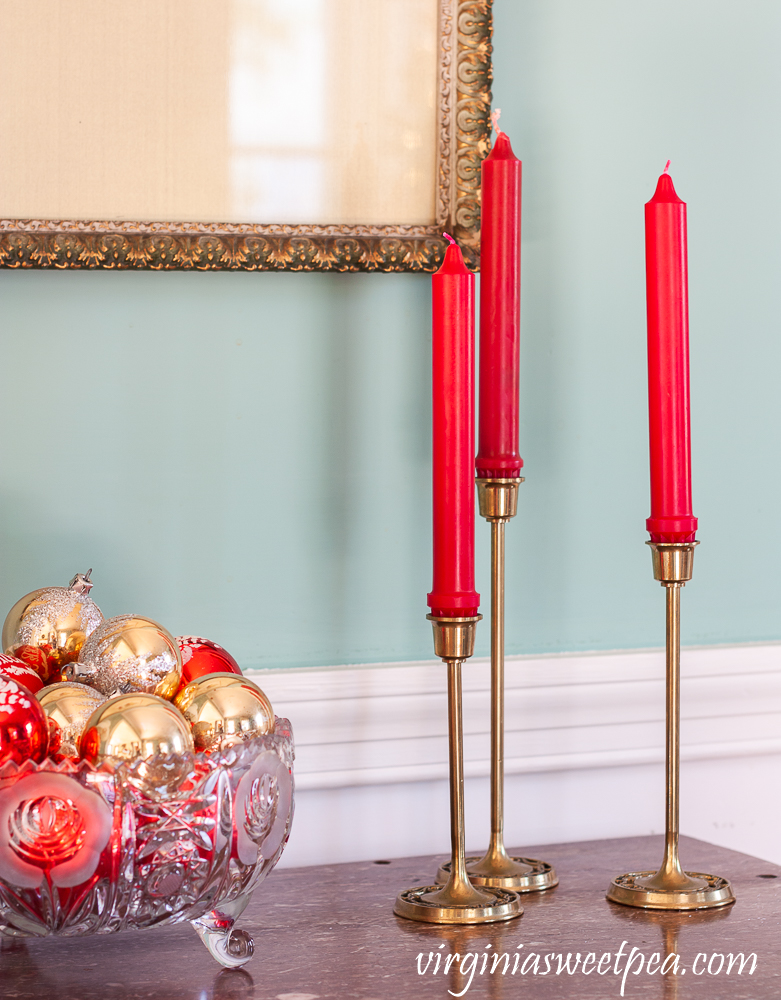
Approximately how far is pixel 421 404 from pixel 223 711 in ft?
1.17

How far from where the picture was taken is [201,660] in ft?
2.10

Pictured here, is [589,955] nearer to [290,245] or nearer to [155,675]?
[155,675]

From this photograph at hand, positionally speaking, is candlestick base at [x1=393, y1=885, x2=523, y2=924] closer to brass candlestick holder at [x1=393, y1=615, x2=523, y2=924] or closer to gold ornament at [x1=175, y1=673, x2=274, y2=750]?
brass candlestick holder at [x1=393, y1=615, x2=523, y2=924]

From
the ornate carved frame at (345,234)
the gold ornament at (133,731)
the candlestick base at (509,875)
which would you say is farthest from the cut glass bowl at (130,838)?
the ornate carved frame at (345,234)

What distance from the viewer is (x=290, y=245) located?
30.6 inches

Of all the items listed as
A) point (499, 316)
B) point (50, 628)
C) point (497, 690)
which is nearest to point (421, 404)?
point (499, 316)

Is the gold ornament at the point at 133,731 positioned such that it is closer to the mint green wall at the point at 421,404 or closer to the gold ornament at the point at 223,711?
the gold ornament at the point at 223,711

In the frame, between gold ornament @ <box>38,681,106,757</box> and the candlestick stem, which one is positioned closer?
gold ornament @ <box>38,681,106,757</box>

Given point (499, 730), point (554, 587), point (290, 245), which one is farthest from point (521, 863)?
point (290, 245)

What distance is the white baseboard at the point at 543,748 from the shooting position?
2.66 ft

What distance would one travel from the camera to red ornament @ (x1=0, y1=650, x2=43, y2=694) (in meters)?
0.56

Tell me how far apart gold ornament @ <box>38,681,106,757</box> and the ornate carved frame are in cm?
33

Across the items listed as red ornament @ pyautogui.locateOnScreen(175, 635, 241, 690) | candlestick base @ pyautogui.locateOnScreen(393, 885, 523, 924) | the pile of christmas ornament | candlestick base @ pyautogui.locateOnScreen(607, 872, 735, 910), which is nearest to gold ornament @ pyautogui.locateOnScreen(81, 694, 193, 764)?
the pile of christmas ornament

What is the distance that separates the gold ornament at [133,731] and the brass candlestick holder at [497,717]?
283mm
